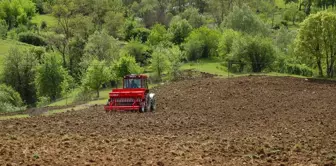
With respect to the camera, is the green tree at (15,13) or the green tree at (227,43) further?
the green tree at (15,13)

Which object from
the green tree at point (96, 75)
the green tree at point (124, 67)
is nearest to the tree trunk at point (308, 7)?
the green tree at point (124, 67)

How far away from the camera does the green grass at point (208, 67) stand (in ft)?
220

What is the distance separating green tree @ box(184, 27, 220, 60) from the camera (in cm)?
8325

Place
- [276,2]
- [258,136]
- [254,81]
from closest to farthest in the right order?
[258,136], [254,81], [276,2]

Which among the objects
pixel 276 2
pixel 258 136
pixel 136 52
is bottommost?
pixel 258 136

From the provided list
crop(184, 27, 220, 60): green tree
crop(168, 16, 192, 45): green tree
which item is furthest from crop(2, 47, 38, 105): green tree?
crop(168, 16, 192, 45): green tree

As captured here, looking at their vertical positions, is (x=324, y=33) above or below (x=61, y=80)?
above

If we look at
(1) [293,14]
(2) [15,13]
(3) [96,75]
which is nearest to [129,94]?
(3) [96,75]

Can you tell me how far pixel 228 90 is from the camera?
40.1 meters

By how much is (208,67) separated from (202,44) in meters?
13.4

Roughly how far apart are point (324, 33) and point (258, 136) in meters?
34.3

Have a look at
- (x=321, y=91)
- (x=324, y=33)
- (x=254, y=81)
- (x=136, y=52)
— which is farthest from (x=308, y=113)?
(x=136, y=52)

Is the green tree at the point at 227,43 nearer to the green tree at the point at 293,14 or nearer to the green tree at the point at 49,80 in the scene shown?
the green tree at the point at 49,80

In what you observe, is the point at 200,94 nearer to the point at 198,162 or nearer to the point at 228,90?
the point at 228,90
